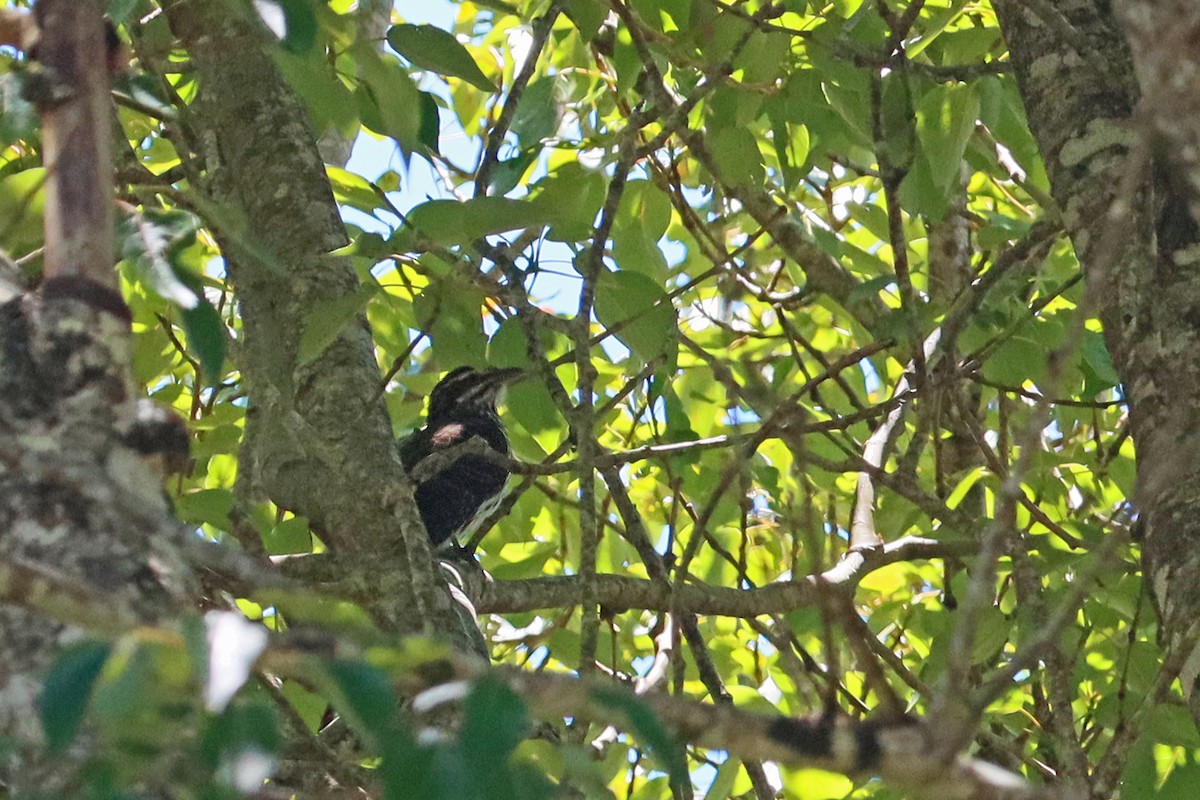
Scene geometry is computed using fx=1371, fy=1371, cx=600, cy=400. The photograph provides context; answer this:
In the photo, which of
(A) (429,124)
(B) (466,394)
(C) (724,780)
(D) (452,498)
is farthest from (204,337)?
(B) (466,394)

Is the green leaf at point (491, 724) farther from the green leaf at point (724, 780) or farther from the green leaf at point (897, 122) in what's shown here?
the green leaf at point (897, 122)

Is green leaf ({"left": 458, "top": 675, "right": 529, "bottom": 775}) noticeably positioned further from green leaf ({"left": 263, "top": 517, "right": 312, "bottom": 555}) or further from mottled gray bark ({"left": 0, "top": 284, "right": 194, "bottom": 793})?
green leaf ({"left": 263, "top": 517, "right": 312, "bottom": 555})

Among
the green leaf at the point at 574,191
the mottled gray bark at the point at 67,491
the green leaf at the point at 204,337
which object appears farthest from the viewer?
the green leaf at the point at 574,191

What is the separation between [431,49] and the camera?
2516 mm

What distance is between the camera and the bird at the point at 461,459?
6.02m

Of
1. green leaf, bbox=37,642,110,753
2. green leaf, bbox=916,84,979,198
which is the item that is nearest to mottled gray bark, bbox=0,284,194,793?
green leaf, bbox=37,642,110,753

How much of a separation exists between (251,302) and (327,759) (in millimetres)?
1259

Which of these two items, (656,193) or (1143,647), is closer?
(1143,647)

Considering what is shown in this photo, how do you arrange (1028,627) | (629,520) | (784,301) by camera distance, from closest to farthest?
(1028,627), (629,520), (784,301)

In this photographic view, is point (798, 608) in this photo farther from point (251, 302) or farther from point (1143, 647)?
point (251, 302)

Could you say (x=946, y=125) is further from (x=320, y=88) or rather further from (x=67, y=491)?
(x=67, y=491)

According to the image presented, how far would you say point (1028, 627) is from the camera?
7.95 feet

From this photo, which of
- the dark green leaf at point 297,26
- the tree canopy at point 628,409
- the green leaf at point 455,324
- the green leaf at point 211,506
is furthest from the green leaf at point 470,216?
the green leaf at point 211,506

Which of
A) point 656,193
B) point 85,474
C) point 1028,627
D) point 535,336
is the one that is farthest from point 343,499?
point 85,474
